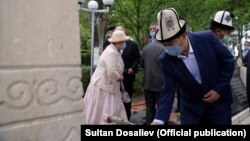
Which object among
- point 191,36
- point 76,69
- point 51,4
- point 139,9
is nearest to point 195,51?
point 191,36

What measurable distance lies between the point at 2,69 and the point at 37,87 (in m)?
0.26

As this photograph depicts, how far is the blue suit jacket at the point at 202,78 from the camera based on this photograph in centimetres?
386

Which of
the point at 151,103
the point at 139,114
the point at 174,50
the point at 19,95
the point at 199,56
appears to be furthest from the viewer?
the point at 139,114

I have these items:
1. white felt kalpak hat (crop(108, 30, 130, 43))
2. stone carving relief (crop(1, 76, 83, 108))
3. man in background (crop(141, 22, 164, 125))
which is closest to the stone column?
stone carving relief (crop(1, 76, 83, 108))

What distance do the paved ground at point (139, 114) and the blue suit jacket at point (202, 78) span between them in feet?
12.9

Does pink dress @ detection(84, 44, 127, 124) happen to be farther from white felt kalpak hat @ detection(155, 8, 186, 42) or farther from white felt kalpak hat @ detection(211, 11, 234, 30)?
white felt kalpak hat @ detection(155, 8, 186, 42)

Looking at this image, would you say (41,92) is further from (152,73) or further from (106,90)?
(152,73)

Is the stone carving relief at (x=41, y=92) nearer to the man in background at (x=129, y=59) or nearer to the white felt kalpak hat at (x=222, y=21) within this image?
the white felt kalpak hat at (x=222, y=21)

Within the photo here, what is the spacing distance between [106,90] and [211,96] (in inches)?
124

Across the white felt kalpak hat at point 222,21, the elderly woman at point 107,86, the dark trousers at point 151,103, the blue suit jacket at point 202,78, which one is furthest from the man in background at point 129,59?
the blue suit jacket at point 202,78

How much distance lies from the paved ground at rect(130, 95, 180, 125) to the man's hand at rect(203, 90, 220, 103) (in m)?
4.08

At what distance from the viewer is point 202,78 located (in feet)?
12.8

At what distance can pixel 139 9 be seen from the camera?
534 inches

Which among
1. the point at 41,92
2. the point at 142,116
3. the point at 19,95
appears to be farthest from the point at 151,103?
the point at 19,95
